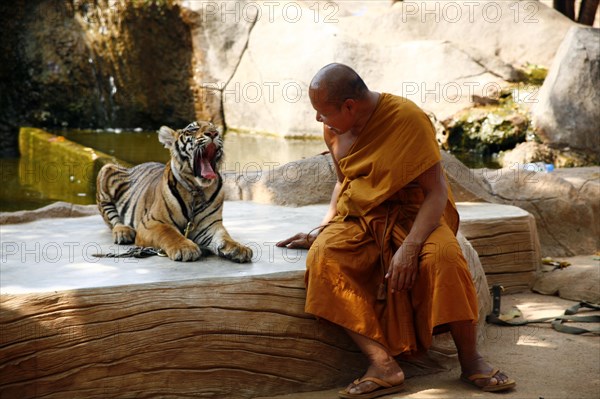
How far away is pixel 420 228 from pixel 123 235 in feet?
6.56

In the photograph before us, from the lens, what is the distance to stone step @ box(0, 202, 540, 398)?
13.6 feet

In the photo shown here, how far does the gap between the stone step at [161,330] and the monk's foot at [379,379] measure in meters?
0.31

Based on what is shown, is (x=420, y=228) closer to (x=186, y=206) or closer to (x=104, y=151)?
(x=186, y=206)

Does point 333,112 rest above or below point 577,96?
below

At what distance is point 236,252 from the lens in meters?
4.84

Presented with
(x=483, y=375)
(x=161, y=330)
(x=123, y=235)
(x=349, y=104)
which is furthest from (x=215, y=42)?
(x=483, y=375)

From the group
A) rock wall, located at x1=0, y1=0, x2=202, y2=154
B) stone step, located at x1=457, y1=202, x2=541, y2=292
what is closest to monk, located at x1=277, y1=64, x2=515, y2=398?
stone step, located at x1=457, y1=202, x2=541, y2=292

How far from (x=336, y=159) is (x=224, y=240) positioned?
82 centimetres

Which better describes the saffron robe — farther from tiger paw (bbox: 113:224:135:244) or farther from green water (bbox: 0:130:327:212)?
green water (bbox: 0:130:327:212)

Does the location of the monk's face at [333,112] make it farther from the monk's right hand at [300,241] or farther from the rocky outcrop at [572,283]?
the rocky outcrop at [572,283]

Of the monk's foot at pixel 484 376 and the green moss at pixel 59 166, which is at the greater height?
the green moss at pixel 59 166

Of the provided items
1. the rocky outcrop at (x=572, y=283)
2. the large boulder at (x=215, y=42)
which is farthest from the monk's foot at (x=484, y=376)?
the large boulder at (x=215, y=42)

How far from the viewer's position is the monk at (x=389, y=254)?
4.42 meters

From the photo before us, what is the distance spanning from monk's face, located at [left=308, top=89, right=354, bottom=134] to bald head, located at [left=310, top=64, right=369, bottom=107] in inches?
0.7
